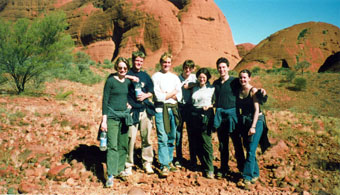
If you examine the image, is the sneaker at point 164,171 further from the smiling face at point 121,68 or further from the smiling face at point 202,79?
the smiling face at point 121,68

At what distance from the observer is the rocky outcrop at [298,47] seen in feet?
94.8

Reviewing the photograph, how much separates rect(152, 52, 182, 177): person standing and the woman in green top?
495 mm

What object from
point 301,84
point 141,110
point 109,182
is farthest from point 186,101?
point 301,84

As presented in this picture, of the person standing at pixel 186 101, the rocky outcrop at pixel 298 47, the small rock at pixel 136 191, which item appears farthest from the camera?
the rocky outcrop at pixel 298 47

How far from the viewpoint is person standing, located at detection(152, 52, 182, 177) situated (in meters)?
3.24

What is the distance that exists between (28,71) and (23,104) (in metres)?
2.75

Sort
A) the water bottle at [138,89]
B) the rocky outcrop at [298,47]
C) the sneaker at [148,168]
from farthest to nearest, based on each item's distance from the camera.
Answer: the rocky outcrop at [298,47] → the sneaker at [148,168] → the water bottle at [138,89]

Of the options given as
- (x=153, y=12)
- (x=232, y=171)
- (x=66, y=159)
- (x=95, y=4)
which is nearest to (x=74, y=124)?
(x=66, y=159)

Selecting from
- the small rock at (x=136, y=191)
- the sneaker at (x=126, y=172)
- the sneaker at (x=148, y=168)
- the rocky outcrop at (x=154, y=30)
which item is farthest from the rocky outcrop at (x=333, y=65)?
the small rock at (x=136, y=191)

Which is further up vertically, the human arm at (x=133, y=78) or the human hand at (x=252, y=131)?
the human arm at (x=133, y=78)

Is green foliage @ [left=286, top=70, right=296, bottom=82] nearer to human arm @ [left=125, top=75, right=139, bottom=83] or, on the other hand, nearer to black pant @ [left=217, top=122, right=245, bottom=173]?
black pant @ [left=217, top=122, right=245, bottom=173]

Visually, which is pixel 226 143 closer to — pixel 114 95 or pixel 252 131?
pixel 252 131

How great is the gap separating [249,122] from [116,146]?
1943mm

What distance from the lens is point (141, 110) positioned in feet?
10.7
